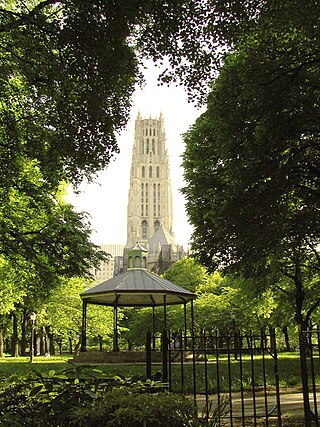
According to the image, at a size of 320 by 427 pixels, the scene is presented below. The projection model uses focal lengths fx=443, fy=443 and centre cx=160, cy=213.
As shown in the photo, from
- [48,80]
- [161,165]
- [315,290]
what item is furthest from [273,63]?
[161,165]

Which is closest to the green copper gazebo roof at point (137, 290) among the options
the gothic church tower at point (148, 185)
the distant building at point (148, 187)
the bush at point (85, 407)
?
the bush at point (85, 407)

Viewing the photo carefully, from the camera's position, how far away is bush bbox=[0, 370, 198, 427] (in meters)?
3.42

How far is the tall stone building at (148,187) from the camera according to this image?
115125 millimetres

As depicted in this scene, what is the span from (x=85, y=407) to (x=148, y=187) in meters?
115

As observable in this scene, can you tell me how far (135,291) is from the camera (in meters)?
17.6

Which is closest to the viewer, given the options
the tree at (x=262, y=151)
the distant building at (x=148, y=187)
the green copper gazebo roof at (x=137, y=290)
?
the tree at (x=262, y=151)

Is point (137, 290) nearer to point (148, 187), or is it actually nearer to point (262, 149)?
point (262, 149)

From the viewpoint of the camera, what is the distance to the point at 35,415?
3623mm

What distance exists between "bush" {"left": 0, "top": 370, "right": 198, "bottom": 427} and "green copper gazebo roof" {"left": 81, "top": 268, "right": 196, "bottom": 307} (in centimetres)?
1362

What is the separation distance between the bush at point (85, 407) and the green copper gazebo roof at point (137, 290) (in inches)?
536

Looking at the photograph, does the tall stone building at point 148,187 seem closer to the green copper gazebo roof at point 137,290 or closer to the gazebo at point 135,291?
the gazebo at point 135,291

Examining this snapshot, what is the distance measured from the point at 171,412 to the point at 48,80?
6947 millimetres

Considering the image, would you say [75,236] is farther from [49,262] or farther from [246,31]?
[246,31]

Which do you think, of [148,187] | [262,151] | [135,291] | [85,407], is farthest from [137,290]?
[148,187]
